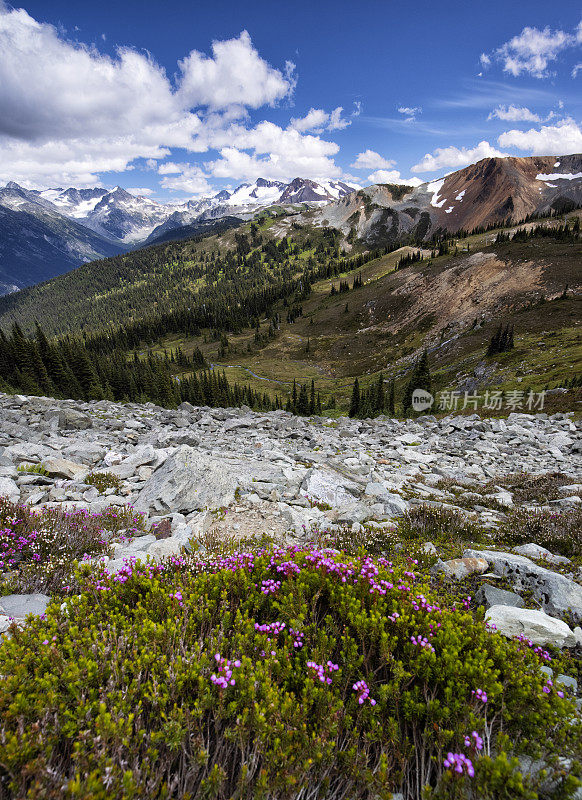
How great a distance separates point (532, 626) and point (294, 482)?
841cm

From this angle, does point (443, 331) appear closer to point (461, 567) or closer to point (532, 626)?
point (461, 567)

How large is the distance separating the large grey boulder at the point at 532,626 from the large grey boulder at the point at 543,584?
65 cm

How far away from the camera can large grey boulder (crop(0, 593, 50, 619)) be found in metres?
4.35

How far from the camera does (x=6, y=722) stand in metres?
2.50

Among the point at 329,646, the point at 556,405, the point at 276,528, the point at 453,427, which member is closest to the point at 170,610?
the point at 329,646

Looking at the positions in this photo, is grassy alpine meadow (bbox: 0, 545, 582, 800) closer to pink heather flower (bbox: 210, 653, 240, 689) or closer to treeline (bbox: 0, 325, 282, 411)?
pink heather flower (bbox: 210, 653, 240, 689)

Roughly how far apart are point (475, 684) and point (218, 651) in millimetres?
2447

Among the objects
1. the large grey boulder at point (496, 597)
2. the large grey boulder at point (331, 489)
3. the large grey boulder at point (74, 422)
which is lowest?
the large grey boulder at point (74, 422)

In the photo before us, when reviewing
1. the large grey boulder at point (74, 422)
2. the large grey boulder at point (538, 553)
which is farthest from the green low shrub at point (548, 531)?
the large grey boulder at point (74, 422)

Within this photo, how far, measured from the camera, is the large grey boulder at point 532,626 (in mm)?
4172

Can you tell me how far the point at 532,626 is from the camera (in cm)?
426

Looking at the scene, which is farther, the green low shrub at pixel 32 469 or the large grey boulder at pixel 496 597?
the green low shrub at pixel 32 469

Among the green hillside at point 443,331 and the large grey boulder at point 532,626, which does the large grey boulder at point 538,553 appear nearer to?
the large grey boulder at point 532,626

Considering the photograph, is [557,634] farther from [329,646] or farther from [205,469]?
[205,469]
